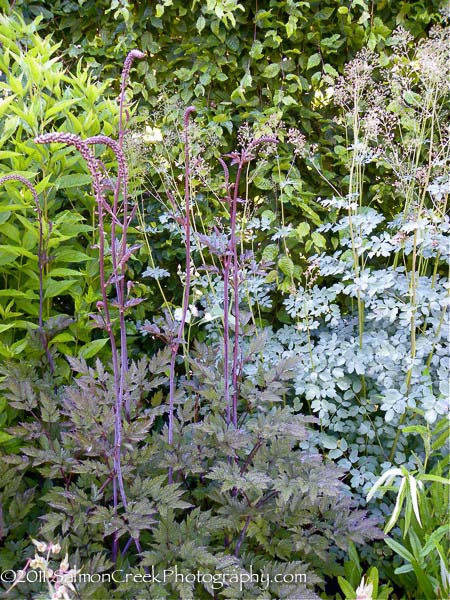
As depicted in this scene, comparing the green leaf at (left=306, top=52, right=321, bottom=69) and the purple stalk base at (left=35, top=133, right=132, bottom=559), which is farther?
the green leaf at (left=306, top=52, right=321, bottom=69)

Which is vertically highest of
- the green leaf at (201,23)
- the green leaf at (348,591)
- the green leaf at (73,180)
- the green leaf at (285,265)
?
the green leaf at (201,23)

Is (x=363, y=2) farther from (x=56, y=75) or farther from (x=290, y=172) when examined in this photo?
(x=56, y=75)

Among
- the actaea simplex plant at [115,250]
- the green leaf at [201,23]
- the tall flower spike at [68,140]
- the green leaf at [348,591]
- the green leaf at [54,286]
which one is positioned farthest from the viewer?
the green leaf at [201,23]

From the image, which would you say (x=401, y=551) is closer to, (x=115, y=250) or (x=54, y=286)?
(x=115, y=250)

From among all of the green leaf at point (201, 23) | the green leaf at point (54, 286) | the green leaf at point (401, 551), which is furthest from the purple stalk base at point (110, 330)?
the green leaf at point (201, 23)

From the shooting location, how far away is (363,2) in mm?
2232

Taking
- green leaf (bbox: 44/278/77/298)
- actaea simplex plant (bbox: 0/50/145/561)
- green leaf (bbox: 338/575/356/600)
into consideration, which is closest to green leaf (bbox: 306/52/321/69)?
actaea simplex plant (bbox: 0/50/145/561)

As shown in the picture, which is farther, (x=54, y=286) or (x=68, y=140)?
(x=54, y=286)

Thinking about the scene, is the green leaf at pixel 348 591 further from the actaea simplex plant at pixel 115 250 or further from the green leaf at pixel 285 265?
the green leaf at pixel 285 265

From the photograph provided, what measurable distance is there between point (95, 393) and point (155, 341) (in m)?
1.04

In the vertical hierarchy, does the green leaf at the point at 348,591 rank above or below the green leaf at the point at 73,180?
below

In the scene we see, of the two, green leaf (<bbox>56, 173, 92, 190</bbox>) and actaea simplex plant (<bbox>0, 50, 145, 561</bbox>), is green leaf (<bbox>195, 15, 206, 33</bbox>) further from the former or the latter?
actaea simplex plant (<bbox>0, 50, 145, 561</bbox>)

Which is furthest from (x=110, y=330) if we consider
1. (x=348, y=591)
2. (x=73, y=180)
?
(x=348, y=591)

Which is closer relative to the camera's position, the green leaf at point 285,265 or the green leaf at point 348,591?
the green leaf at point 348,591
